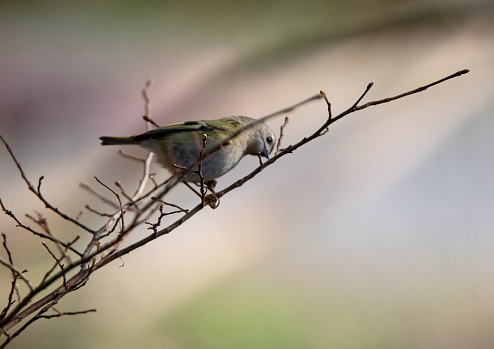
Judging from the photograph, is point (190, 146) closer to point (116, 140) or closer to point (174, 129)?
point (174, 129)

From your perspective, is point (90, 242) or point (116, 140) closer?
point (90, 242)

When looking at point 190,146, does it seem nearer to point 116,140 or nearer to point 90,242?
point 116,140

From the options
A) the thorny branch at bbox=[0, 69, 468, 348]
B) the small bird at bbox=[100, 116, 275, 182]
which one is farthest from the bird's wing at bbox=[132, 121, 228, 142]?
the thorny branch at bbox=[0, 69, 468, 348]

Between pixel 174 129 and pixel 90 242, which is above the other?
pixel 174 129

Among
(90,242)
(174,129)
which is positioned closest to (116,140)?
(174,129)

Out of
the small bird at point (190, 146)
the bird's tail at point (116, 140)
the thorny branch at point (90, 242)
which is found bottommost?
the thorny branch at point (90, 242)

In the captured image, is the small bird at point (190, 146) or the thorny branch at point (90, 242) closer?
the thorny branch at point (90, 242)

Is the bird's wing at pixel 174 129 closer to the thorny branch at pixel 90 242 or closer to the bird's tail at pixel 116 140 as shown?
the bird's tail at pixel 116 140

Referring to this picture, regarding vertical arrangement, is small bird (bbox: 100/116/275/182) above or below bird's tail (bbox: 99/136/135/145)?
below

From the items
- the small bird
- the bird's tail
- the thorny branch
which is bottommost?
the thorny branch

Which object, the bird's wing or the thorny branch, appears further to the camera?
the bird's wing

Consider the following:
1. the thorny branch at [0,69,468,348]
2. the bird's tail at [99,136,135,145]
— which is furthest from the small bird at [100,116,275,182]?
the thorny branch at [0,69,468,348]

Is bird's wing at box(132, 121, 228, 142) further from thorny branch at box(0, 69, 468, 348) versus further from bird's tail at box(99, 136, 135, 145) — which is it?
thorny branch at box(0, 69, 468, 348)

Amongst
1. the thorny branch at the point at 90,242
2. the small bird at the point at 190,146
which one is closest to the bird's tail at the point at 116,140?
the small bird at the point at 190,146
